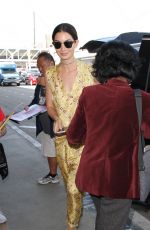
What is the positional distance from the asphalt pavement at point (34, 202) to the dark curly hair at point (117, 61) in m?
2.23

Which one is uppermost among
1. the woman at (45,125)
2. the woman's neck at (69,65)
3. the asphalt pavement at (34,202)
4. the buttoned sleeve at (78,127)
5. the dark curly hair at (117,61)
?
the dark curly hair at (117,61)

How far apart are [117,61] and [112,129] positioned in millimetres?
380

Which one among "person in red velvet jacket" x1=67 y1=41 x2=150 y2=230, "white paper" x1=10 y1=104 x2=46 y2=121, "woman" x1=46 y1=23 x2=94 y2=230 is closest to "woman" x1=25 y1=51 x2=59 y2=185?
"white paper" x1=10 y1=104 x2=46 y2=121

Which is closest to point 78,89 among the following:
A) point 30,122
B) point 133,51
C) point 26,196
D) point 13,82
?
point 133,51

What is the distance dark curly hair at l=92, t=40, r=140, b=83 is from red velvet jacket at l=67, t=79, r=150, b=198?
0.05 meters

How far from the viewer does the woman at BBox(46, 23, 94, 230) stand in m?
3.39

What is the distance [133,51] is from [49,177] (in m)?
3.68

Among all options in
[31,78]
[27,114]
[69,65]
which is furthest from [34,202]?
[31,78]

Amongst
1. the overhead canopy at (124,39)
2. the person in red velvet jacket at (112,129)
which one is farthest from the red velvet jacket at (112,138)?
the overhead canopy at (124,39)

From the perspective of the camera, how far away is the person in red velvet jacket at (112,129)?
91.9 inches

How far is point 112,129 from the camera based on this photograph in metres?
2.33

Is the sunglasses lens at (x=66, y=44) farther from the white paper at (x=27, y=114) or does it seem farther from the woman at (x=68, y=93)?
the white paper at (x=27, y=114)

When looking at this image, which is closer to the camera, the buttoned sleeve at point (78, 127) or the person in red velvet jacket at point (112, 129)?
the person in red velvet jacket at point (112, 129)

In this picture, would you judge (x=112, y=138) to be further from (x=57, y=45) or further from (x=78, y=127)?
(x=57, y=45)
